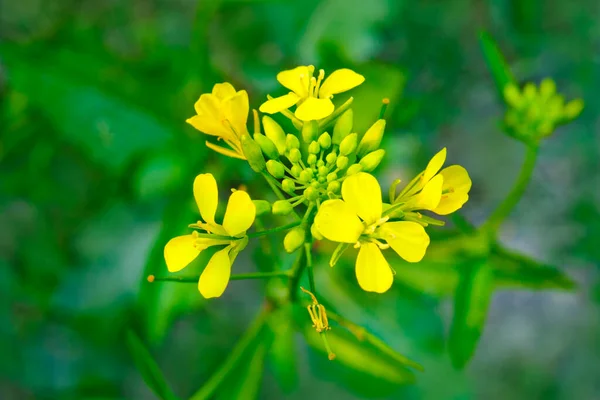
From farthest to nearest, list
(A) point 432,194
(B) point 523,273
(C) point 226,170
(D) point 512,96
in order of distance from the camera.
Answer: (C) point 226,170 < (B) point 523,273 < (D) point 512,96 < (A) point 432,194

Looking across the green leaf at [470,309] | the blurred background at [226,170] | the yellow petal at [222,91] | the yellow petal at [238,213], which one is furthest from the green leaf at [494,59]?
the yellow petal at [238,213]

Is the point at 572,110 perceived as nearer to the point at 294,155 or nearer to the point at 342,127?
the point at 342,127

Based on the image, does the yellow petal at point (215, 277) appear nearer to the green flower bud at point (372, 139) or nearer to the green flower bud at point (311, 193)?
the green flower bud at point (311, 193)

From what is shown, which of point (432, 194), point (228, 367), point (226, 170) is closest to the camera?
point (432, 194)

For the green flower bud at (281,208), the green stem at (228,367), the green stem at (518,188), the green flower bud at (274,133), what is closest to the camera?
the green flower bud at (281,208)

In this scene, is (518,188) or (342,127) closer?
(342,127)

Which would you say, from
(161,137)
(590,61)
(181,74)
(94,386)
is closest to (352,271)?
(161,137)

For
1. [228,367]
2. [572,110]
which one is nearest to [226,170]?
[228,367]
